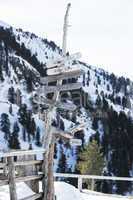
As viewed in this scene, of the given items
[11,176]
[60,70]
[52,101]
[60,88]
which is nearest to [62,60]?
[60,70]

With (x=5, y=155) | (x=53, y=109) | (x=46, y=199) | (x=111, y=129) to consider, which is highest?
(x=111, y=129)

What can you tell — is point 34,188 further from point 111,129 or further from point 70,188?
point 111,129

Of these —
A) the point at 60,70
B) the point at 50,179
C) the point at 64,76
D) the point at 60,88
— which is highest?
the point at 60,70

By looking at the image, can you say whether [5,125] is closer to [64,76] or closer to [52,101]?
[52,101]

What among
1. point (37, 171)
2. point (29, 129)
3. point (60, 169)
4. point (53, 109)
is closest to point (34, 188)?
point (37, 171)

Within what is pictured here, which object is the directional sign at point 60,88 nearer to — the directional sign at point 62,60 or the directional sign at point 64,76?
the directional sign at point 64,76

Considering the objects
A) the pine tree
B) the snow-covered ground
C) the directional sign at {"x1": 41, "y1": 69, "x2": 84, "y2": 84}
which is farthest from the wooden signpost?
the pine tree

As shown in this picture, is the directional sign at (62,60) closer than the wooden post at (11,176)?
No

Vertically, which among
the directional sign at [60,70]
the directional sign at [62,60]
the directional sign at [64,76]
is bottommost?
the directional sign at [64,76]

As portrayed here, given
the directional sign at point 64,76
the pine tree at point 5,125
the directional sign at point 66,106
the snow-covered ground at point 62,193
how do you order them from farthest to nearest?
the pine tree at point 5,125, the snow-covered ground at point 62,193, the directional sign at point 66,106, the directional sign at point 64,76

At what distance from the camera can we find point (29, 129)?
198125 millimetres

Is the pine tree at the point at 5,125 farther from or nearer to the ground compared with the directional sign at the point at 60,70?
farther from the ground

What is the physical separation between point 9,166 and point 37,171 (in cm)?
189

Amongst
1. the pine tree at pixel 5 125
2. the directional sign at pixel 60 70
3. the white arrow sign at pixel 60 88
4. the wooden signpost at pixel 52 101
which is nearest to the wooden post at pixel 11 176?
the wooden signpost at pixel 52 101
